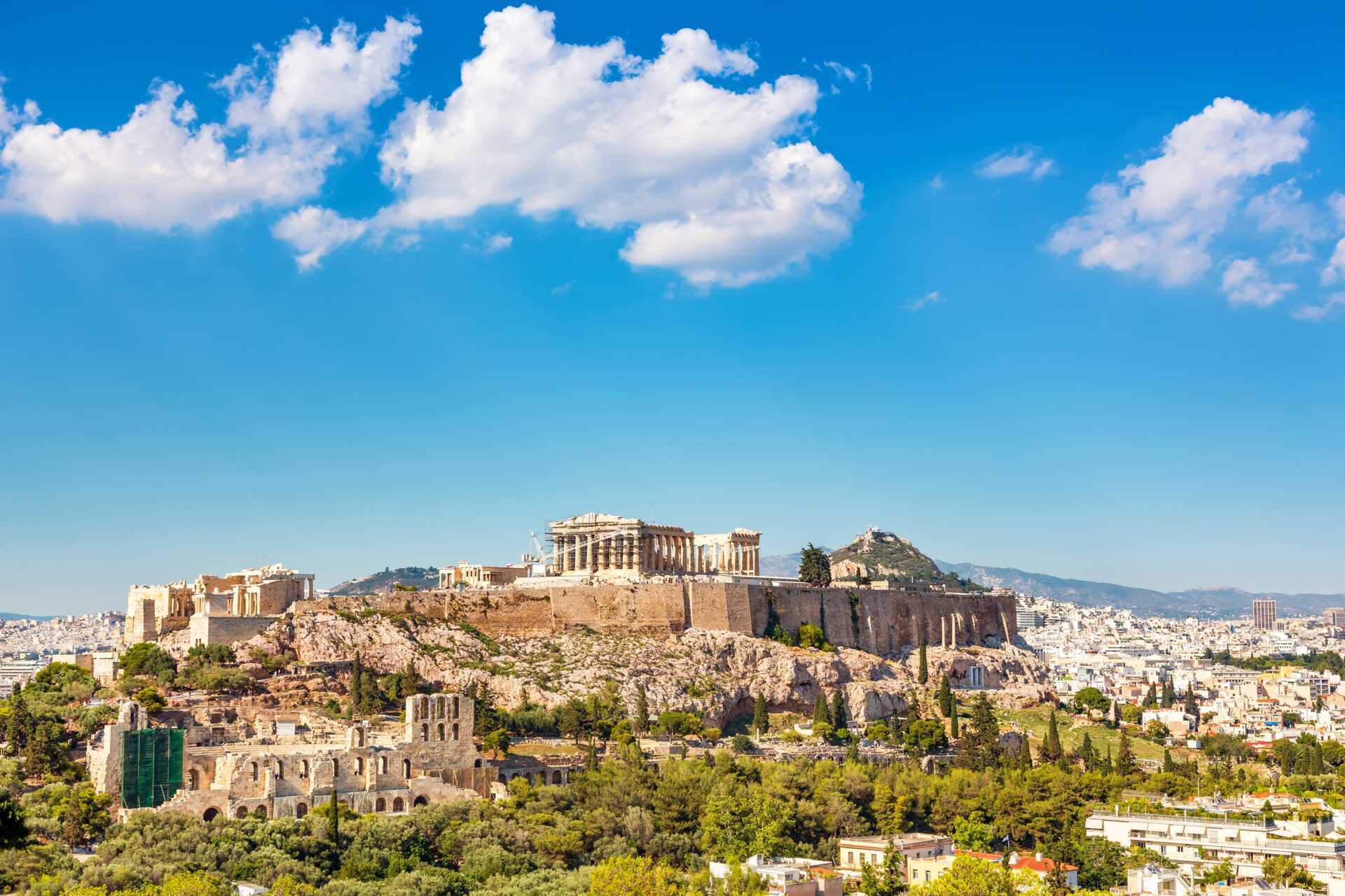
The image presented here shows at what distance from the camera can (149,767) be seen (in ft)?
161

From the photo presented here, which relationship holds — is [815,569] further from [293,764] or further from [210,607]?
[293,764]

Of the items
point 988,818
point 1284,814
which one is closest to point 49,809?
point 988,818

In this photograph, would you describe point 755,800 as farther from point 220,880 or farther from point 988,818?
point 220,880

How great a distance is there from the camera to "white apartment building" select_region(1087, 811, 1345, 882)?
159 feet

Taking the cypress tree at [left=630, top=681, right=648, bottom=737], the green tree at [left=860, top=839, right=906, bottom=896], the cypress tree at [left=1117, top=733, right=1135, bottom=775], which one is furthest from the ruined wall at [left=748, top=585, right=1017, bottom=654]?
the green tree at [left=860, top=839, right=906, bottom=896]

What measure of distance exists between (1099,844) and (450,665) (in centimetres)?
2778

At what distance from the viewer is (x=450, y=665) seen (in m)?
68.6

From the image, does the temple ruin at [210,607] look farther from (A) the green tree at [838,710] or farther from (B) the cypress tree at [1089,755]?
(B) the cypress tree at [1089,755]

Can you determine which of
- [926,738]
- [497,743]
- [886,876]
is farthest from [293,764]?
[926,738]

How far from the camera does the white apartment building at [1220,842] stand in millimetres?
48500

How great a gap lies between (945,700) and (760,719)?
445 inches

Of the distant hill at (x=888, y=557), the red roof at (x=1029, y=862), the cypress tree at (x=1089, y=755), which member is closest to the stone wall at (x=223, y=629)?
the red roof at (x=1029, y=862)

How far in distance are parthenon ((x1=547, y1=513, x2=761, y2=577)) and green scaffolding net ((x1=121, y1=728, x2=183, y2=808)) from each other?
35.6 meters

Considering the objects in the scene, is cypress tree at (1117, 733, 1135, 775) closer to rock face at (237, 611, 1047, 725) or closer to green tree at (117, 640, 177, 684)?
rock face at (237, 611, 1047, 725)
